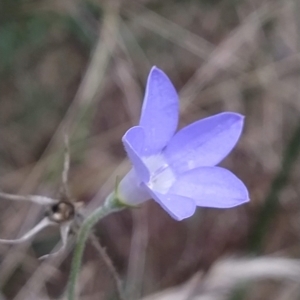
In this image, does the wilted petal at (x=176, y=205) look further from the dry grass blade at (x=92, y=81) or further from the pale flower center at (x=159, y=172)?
the dry grass blade at (x=92, y=81)

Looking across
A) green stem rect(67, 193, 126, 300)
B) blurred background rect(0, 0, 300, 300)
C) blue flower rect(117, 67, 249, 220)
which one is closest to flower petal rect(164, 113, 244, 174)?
blue flower rect(117, 67, 249, 220)

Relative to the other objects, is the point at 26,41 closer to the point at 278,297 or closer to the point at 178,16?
the point at 178,16

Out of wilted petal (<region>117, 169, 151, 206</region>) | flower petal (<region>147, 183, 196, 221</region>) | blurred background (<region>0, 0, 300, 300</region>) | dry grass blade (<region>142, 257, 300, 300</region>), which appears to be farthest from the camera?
blurred background (<region>0, 0, 300, 300</region>)

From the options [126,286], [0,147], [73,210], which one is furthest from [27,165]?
[73,210]

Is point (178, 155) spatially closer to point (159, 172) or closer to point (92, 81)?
point (159, 172)

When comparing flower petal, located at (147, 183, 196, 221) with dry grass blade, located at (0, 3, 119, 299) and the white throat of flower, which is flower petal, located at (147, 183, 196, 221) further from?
dry grass blade, located at (0, 3, 119, 299)
